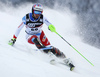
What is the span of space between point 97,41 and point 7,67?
71.9 ft

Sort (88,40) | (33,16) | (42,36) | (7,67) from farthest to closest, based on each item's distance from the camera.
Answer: (88,40), (42,36), (33,16), (7,67)

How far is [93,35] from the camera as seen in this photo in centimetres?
2380

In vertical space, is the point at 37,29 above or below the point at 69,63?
above

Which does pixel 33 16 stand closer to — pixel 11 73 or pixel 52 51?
pixel 52 51

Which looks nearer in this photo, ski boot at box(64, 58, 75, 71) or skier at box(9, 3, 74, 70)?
ski boot at box(64, 58, 75, 71)

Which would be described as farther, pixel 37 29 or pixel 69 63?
pixel 37 29

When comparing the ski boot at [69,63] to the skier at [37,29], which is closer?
the ski boot at [69,63]

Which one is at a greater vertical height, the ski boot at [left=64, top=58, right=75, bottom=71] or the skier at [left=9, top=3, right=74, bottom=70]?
the skier at [left=9, top=3, right=74, bottom=70]

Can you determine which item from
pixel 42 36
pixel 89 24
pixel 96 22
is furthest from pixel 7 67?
pixel 89 24

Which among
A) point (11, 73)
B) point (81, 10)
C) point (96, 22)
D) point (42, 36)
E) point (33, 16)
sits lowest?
point (11, 73)

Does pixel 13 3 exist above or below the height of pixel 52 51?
above

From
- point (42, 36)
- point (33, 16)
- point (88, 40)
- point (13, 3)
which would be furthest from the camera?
point (88, 40)

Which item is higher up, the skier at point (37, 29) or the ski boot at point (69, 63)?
the skier at point (37, 29)

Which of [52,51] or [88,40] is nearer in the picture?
[52,51]
